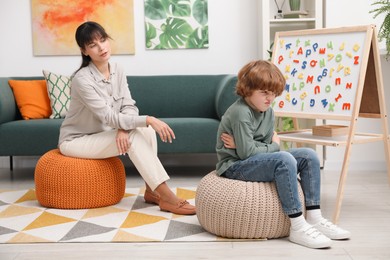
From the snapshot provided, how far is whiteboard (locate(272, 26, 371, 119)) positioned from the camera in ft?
10.0

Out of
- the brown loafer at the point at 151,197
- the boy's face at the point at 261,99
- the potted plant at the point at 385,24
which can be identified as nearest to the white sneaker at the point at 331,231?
the boy's face at the point at 261,99

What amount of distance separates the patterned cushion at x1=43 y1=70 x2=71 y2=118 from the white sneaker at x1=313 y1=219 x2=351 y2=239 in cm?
249

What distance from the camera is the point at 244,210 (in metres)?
2.53

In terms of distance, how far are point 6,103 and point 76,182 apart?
4.80 ft

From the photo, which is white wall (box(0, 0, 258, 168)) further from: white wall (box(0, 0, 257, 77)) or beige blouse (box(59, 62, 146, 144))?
beige blouse (box(59, 62, 146, 144))

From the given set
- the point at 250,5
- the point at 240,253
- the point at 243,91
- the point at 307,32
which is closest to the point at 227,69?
the point at 250,5

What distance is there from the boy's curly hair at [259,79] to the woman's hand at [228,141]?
0.20 m

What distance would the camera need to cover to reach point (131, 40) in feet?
16.4

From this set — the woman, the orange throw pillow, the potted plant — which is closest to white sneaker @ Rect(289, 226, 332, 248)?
the woman

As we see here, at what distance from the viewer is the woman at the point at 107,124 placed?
314 cm

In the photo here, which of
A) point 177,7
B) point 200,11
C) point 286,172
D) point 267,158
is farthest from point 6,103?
point 286,172

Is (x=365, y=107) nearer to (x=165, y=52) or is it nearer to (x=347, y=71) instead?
(x=347, y=71)

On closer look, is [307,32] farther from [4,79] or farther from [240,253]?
[4,79]

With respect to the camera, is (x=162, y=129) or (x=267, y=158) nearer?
(x=267, y=158)
